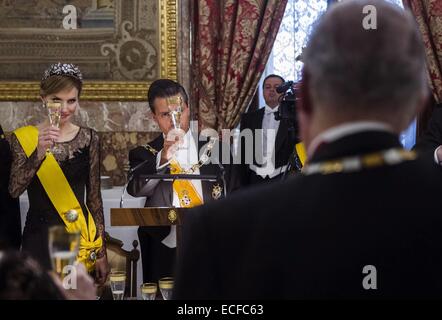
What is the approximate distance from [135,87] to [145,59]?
234mm

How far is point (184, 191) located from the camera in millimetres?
2900

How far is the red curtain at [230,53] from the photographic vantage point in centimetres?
548

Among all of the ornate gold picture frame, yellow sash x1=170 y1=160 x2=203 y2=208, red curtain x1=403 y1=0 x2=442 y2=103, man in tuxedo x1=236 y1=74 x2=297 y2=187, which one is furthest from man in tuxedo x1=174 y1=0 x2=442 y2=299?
red curtain x1=403 y1=0 x2=442 y2=103

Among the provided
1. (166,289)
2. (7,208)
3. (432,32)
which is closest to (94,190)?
(7,208)

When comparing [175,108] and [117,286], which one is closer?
[117,286]

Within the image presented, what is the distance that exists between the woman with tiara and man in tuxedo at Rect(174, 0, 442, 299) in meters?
1.82

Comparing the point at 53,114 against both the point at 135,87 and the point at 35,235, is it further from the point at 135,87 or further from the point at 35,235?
the point at 135,87

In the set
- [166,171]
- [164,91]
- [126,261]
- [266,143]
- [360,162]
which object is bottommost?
[360,162]

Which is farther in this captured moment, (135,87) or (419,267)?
(135,87)

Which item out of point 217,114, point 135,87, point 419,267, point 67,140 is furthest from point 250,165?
point 419,267

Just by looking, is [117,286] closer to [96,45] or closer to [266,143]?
[266,143]

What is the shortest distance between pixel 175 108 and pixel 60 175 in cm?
56

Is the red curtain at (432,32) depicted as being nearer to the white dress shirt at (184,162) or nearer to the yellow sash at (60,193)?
the white dress shirt at (184,162)

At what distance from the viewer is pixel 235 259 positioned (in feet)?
3.11
